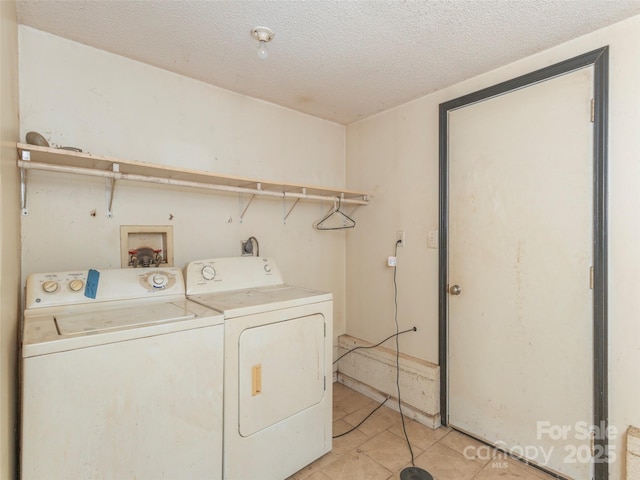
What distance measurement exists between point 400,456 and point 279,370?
0.98m

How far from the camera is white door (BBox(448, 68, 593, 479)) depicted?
5.58 ft

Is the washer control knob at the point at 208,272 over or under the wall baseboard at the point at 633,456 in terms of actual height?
over

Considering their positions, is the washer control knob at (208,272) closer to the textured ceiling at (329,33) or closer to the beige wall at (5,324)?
the beige wall at (5,324)

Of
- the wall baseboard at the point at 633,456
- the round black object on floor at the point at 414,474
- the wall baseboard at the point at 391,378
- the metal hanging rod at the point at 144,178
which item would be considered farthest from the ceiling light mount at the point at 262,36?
the wall baseboard at the point at 633,456

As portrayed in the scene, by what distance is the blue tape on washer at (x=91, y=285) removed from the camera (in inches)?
59.9

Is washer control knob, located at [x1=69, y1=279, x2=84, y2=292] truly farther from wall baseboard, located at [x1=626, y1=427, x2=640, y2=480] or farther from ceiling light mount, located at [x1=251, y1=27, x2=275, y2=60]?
wall baseboard, located at [x1=626, y1=427, x2=640, y2=480]

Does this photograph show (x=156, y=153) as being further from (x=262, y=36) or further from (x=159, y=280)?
(x=262, y=36)

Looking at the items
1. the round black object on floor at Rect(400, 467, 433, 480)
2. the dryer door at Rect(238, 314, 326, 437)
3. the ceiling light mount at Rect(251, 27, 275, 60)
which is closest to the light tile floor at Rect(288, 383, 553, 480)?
the round black object on floor at Rect(400, 467, 433, 480)

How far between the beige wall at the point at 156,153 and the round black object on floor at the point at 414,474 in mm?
1470

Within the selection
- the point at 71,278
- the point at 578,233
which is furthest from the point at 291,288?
the point at 578,233

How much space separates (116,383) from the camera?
1.21 metres

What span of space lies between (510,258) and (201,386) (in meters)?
1.84

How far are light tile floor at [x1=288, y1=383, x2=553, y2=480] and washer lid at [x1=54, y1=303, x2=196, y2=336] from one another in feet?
Answer: 3.77

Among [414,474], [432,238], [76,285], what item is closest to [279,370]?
[414,474]
